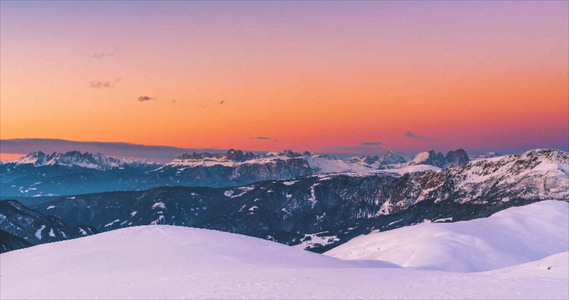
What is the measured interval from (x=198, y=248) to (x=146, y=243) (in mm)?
7430

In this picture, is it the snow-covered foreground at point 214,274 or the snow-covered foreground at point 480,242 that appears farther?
the snow-covered foreground at point 480,242

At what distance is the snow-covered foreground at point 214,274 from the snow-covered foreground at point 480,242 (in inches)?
744

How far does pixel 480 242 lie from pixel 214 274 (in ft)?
239

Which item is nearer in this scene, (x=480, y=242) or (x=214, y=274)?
(x=214, y=274)

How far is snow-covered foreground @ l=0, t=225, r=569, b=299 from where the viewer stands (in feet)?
107

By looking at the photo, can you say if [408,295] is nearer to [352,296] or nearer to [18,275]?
[352,296]

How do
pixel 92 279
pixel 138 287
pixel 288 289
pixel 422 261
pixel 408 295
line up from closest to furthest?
pixel 408 295
pixel 288 289
pixel 138 287
pixel 92 279
pixel 422 261

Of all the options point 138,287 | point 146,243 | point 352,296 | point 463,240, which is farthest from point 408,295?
point 463,240

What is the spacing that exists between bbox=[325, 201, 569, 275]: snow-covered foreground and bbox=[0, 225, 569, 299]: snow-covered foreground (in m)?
18.9

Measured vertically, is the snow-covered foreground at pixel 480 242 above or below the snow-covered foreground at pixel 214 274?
below

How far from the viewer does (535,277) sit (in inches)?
1423

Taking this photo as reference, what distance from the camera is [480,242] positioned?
102 metres

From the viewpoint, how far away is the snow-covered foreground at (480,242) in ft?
306

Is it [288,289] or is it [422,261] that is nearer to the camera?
[288,289]
